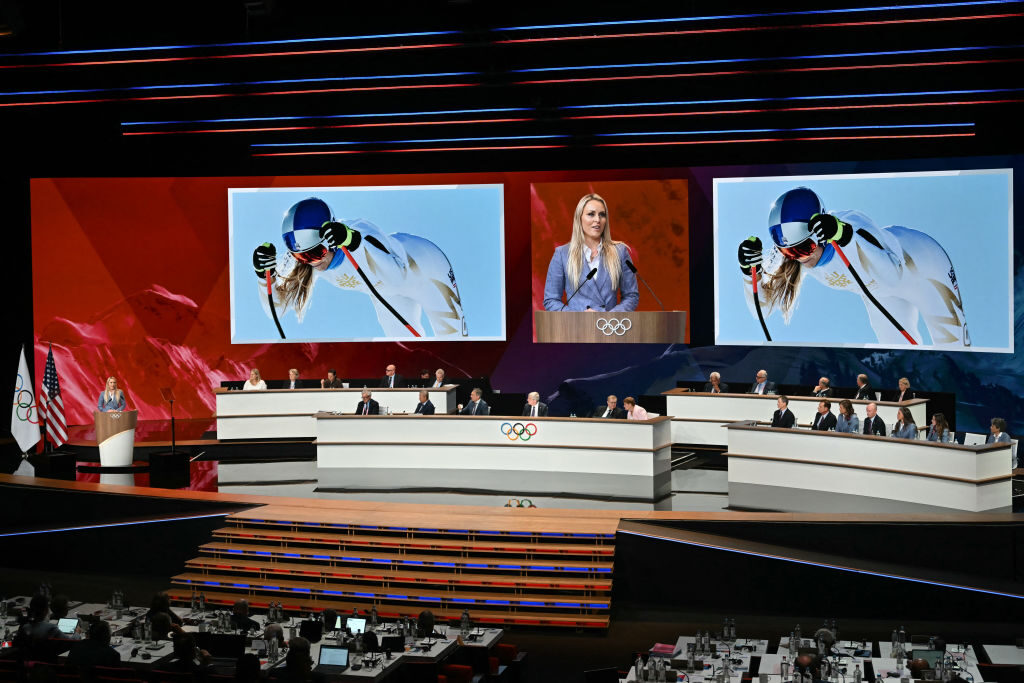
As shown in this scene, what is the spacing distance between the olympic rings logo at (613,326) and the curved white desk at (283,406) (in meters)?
2.13

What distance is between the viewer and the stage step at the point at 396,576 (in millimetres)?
9305

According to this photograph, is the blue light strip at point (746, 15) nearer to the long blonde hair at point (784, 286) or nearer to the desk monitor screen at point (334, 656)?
the long blonde hair at point (784, 286)

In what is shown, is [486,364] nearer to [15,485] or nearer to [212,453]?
[212,453]

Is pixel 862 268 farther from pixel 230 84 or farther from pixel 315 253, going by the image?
pixel 230 84

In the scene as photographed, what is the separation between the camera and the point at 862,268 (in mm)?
14039

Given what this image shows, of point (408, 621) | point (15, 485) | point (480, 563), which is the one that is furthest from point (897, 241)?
point (15, 485)

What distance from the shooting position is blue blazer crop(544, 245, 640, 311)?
1505 centimetres

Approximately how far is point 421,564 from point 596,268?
656cm

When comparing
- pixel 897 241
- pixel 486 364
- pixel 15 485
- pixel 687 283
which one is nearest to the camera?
pixel 15 485

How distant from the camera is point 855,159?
14133 millimetres

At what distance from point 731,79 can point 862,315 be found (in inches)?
146

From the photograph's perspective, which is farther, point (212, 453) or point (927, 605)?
point (212, 453)

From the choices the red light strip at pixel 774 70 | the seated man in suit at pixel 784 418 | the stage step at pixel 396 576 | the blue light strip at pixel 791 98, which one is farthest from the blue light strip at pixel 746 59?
the stage step at pixel 396 576

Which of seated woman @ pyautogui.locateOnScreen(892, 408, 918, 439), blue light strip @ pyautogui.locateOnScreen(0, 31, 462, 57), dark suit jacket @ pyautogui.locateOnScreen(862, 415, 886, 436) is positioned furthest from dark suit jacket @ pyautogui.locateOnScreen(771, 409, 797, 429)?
blue light strip @ pyautogui.locateOnScreen(0, 31, 462, 57)
